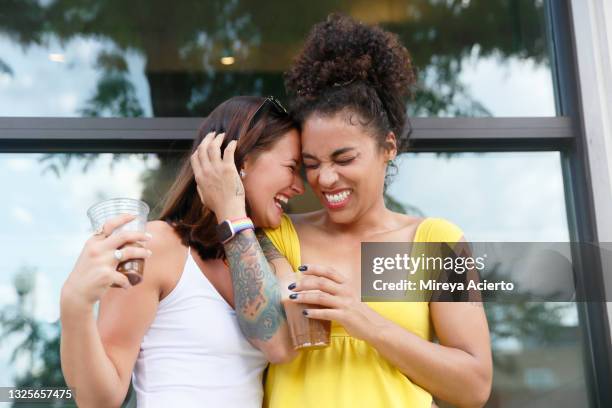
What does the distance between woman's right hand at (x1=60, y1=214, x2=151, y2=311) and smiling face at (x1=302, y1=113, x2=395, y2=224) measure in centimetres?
70

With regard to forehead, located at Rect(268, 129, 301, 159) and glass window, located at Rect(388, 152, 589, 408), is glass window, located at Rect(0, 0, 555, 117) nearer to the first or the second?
glass window, located at Rect(388, 152, 589, 408)

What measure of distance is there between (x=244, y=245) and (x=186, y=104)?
4.24ft

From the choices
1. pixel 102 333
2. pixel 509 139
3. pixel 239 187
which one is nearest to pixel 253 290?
pixel 239 187

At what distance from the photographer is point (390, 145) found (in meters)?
2.14

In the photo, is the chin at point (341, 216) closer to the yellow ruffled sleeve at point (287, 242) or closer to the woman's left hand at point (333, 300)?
the yellow ruffled sleeve at point (287, 242)

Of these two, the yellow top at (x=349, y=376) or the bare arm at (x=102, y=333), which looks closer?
the bare arm at (x=102, y=333)

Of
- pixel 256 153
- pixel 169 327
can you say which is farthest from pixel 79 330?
pixel 256 153

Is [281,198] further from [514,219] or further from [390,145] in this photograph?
[514,219]

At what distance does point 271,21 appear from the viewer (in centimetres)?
308

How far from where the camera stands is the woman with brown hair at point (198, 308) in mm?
1653

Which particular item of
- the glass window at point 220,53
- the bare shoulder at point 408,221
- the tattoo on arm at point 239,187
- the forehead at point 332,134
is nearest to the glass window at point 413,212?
the glass window at point 220,53

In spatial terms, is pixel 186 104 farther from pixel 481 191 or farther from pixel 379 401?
pixel 379 401

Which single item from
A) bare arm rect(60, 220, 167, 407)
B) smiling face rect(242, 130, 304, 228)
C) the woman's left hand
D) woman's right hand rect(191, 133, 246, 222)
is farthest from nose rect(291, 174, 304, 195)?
bare arm rect(60, 220, 167, 407)

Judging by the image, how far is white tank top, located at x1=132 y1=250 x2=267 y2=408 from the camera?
1799 mm
